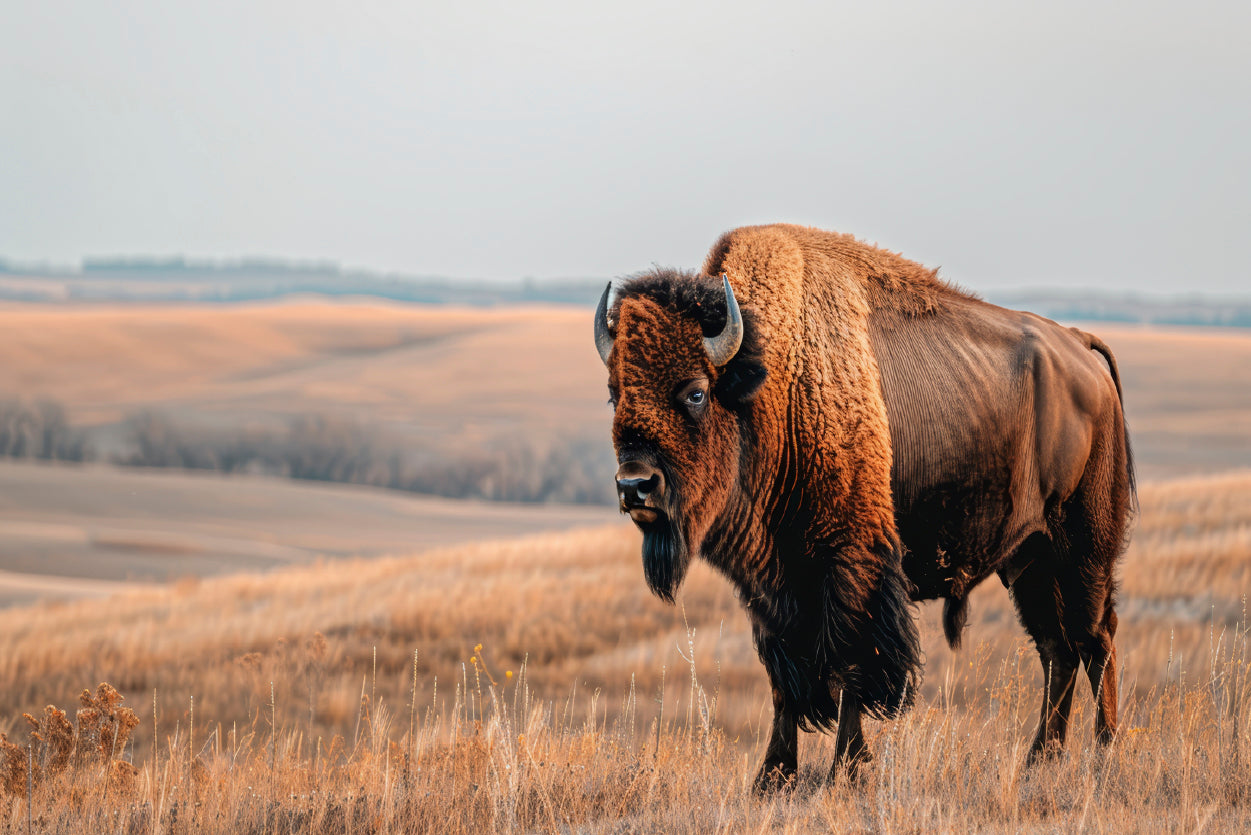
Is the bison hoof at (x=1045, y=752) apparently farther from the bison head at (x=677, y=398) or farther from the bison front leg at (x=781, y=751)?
the bison head at (x=677, y=398)

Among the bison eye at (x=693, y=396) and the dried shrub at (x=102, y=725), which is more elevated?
the bison eye at (x=693, y=396)

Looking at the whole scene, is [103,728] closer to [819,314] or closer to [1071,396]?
[819,314]

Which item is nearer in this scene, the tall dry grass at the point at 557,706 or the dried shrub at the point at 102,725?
the tall dry grass at the point at 557,706

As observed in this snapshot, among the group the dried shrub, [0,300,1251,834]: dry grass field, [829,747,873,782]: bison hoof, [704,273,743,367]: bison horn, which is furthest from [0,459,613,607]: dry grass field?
[704,273,743,367]: bison horn

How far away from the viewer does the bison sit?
181 inches

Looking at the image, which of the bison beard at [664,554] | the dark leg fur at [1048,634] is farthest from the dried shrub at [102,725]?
the dark leg fur at [1048,634]

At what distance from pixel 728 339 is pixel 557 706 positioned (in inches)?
250

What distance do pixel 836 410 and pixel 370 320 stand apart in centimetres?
9649

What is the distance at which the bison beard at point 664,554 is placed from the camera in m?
4.55

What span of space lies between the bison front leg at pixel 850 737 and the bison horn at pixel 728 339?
1699 millimetres

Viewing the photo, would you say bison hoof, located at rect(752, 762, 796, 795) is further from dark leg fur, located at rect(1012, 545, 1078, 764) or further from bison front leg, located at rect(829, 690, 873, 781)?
dark leg fur, located at rect(1012, 545, 1078, 764)

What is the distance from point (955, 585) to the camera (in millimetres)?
5496

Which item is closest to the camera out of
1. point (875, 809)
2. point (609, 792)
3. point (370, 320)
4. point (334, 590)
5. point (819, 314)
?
point (875, 809)

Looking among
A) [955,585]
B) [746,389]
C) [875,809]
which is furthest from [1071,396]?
[875,809]
